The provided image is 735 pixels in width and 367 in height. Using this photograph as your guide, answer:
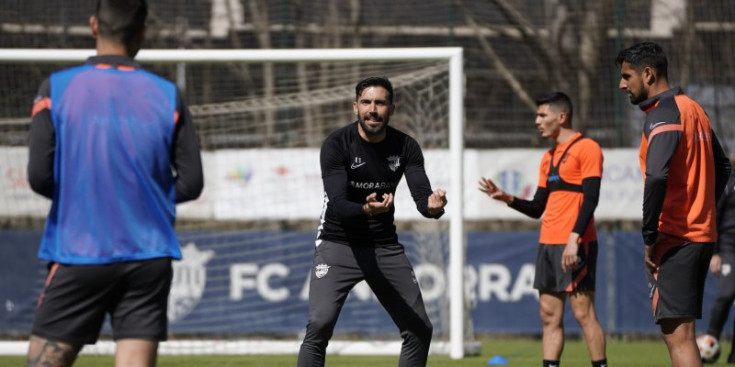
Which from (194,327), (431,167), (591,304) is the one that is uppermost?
(431,167)

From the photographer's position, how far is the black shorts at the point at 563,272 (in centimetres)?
778

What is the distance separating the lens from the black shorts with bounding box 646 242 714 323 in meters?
5.60

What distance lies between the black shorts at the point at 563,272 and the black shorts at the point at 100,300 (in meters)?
4.41

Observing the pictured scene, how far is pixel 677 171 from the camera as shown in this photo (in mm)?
5746

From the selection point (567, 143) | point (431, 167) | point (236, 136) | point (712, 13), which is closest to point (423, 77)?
point (431, 167)

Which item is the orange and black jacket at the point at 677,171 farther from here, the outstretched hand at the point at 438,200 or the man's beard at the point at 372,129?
the man's beard at the point at 372,129

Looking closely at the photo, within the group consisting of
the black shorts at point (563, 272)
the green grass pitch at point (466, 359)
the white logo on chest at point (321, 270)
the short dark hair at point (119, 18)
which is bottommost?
the green grass pitch at point (466, 359)

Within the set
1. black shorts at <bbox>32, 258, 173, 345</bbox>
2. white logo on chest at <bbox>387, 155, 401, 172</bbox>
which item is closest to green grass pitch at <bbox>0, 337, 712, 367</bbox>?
white logo on chest at <bbox>387, 155, 401, 172</bbox>

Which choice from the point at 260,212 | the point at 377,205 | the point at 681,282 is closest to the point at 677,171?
the point at 681,282

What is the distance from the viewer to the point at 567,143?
8008 millimetres

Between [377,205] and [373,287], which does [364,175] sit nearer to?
[373,287]

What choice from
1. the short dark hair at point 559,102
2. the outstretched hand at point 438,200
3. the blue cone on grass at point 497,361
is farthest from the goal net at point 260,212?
the outstretched hand at point 438,200

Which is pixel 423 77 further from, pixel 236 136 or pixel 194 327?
pixel 194 327

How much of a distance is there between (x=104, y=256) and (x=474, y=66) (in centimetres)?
1249
